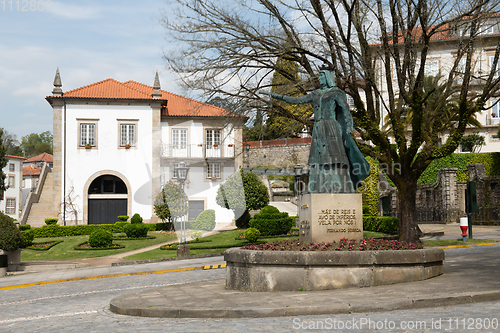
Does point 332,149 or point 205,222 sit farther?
point 205,222

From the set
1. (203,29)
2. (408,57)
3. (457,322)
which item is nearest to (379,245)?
(457,322)

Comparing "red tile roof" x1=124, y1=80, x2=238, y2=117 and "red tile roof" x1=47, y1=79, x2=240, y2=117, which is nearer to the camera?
"red tile roof" x1=47, y1=79, x2=240, y2=117

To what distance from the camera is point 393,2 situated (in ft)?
48.5

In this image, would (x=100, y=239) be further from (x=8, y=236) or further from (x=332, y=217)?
(x=332, y=217)

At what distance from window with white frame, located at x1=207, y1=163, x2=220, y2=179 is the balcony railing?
2.58 ft

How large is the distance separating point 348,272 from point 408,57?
1016 cm

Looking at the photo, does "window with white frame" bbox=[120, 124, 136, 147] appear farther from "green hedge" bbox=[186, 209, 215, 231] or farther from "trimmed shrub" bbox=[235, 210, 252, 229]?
"trimmed shrub" bbox=[235, 210, 252, 229]

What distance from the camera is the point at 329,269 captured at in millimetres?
7777

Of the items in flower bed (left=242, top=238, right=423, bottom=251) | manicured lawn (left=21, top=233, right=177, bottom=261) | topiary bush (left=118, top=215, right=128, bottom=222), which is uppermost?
flower bed (left=242, top=238, right=423, bottom=251)

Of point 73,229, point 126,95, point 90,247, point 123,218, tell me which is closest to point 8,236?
point 90,247

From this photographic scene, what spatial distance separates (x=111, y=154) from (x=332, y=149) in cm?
2948

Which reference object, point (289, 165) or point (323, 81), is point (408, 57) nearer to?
point (323, 81)

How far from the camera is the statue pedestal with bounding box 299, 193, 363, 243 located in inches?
347

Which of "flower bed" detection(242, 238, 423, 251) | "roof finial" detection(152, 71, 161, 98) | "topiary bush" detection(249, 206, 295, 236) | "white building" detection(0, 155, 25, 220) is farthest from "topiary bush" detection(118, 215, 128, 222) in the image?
"white building" detection(0, 155, 25, 220)
